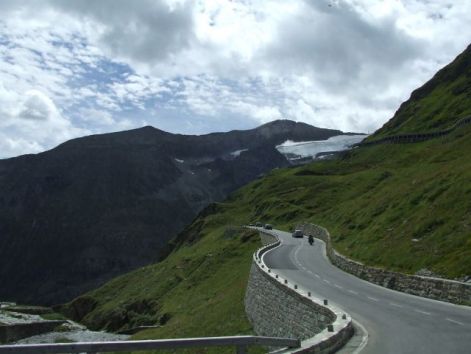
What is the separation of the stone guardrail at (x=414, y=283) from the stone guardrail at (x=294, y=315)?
7.91 m

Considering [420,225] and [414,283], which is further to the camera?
[420,225]

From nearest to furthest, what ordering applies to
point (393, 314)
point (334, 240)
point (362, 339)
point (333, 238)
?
point (362, 339) < point (393, 314) < point (334, 240) < point (333, 238)

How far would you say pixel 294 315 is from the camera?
88.6ft

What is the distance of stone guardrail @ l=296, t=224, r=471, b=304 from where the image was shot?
2958 cm

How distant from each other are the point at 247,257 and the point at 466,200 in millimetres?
38159

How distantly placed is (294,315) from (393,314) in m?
4.49

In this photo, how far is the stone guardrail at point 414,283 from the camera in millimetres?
29578

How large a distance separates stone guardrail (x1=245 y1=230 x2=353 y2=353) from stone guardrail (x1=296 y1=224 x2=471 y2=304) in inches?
311

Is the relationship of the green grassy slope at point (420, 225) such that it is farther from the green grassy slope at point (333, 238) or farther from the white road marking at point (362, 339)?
the white road marking at point (362, 339)

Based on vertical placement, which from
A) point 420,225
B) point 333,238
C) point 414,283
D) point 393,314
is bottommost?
point 393,314

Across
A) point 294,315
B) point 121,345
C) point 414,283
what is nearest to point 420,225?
point 414,283

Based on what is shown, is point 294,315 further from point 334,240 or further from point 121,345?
point 334,240

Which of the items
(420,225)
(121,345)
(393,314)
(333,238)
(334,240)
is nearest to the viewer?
(121,345)

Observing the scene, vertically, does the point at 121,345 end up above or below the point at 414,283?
above
